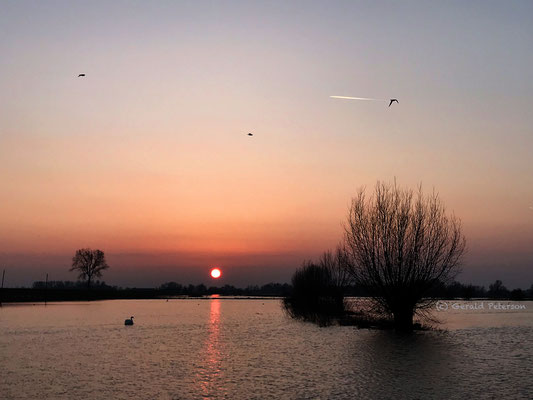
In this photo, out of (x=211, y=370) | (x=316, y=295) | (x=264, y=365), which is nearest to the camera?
(x=211, y=370)

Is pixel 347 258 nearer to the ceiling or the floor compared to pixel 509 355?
nearer to the ceiling

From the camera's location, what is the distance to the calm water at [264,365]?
2128cm

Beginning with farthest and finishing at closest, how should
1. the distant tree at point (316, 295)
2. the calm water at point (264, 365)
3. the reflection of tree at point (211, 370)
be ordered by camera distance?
the distant tree at point (316, 295) → the reflection of tree at point (211, 370) → the calm water at point (264, 365)

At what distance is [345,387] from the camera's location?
22.1 metres

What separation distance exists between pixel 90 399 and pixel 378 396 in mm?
11190

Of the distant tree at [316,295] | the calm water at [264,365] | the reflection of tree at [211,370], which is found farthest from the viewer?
the distant tree at [316,295]

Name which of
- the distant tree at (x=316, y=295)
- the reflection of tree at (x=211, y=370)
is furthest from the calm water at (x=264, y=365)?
the distant tree at (x=316, y=295)

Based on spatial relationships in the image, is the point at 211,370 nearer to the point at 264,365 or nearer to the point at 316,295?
the point at 264,365

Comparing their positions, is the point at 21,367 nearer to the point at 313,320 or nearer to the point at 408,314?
the point at 408,314

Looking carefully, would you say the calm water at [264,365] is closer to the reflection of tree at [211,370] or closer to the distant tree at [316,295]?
the reflection of tree at [211,370]

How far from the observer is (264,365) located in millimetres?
28297

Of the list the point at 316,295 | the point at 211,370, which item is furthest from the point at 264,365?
the point at 316,295

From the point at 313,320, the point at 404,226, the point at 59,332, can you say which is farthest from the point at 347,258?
the point at 59,332

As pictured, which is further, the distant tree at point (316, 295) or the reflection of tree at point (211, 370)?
the distant tree at point (316, 295)
